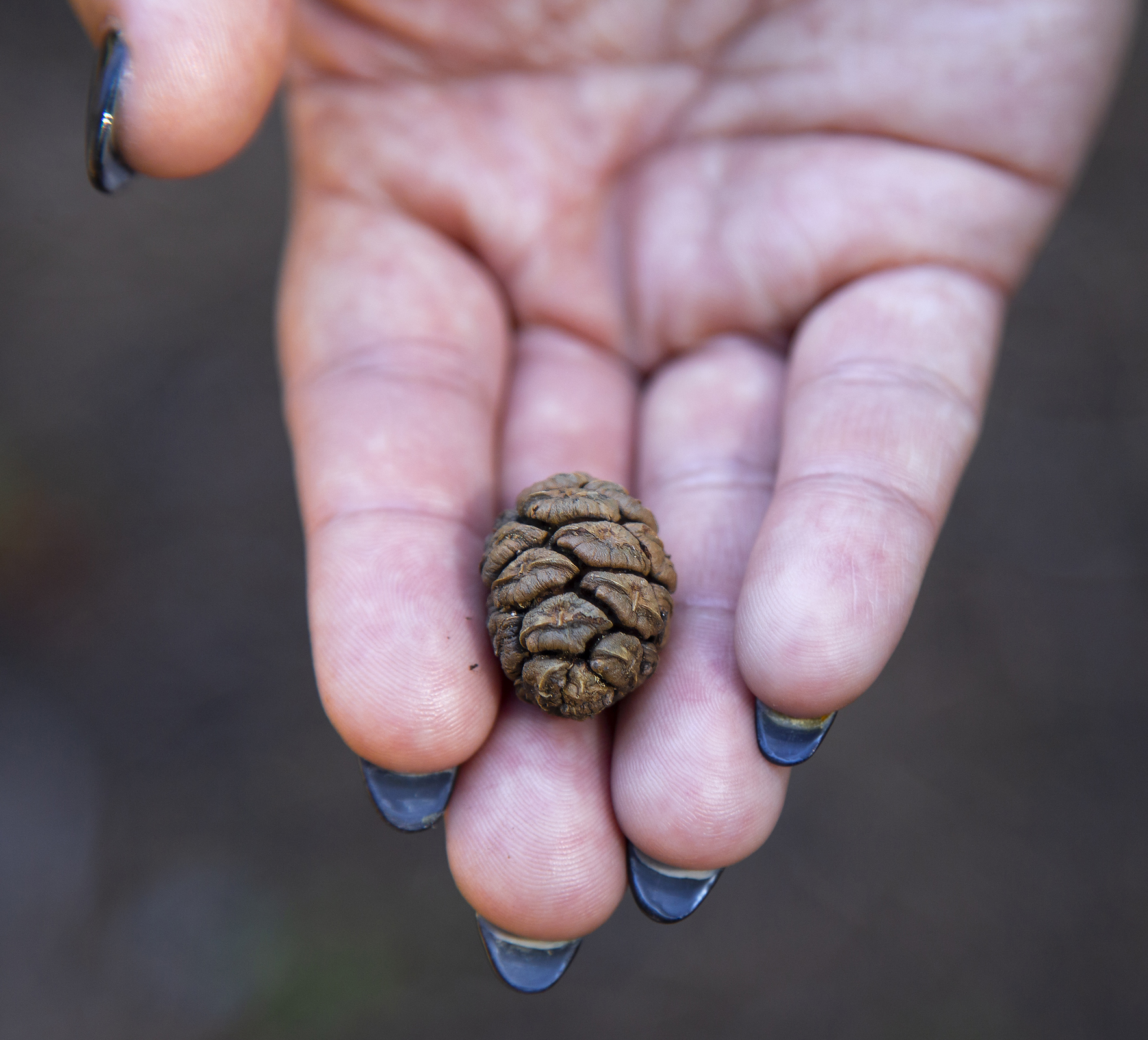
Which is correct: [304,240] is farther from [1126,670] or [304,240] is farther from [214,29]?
[1126,670]

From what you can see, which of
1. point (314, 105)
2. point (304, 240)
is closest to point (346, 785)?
point (304, 240)

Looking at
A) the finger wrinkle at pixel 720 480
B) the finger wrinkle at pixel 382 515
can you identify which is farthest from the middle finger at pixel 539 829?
the finger wrinkle at pixel 720 480

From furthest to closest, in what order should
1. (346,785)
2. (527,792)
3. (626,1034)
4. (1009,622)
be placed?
(1009,622), (346,785), (626,1034), (527,792)

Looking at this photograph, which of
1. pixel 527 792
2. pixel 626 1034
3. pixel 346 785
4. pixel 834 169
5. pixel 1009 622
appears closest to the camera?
pixel 527 792

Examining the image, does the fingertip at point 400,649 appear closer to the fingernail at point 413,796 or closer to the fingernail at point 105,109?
the fingernail at point 413,796

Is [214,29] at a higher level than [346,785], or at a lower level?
higher

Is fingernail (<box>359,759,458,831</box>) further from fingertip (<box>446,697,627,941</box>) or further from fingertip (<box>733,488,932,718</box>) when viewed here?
fingertip (<box>733,488,932,718</box>)

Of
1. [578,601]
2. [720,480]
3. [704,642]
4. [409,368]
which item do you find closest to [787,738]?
[704,642]
